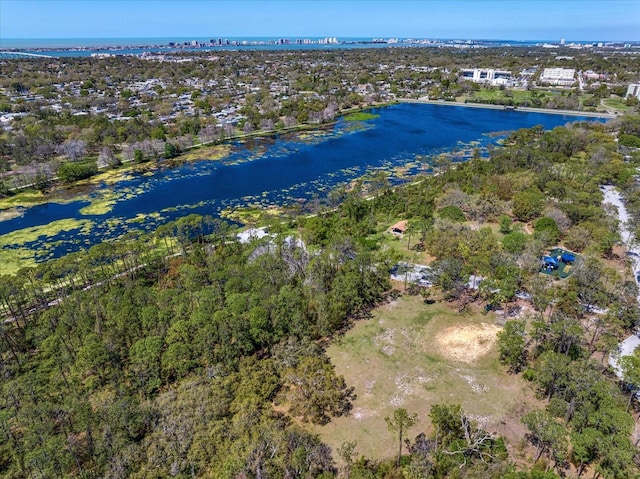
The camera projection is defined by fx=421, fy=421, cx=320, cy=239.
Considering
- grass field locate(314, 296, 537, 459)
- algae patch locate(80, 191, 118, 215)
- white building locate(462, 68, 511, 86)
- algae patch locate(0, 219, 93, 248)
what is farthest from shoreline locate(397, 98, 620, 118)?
algae patch locate(0, 219, 93, 248)

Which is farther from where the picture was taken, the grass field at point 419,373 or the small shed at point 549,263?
the small shed at point 549,263

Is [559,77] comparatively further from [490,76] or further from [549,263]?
[549,263]

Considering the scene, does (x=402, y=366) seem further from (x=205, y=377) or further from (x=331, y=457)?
(x=205, y=377)

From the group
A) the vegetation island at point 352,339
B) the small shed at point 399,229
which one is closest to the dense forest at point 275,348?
the vegetation island at point 352,339

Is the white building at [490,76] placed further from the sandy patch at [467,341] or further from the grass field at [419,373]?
the grass field at [419,373]

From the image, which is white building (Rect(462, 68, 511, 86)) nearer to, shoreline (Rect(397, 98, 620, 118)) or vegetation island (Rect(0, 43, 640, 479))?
shoreline (Rect(397, 98, 620, 118))

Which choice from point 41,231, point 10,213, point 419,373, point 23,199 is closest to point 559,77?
point 419,373
